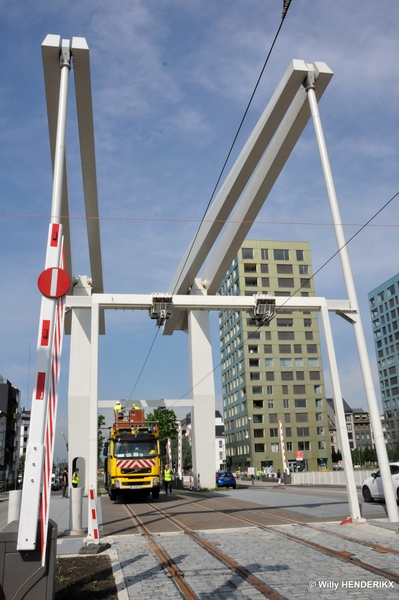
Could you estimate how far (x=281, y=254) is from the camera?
81750mm

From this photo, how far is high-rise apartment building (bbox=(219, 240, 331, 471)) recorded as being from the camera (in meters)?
76.2

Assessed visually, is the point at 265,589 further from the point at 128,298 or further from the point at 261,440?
the point at 261,440

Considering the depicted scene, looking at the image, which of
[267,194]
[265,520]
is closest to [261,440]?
[267,194]

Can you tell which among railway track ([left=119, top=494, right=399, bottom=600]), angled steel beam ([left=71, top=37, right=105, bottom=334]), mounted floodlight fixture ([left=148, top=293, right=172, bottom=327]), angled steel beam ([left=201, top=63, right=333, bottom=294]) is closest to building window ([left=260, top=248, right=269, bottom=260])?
angled steel beam ([left=71, top=37, right=105, bottom=334])

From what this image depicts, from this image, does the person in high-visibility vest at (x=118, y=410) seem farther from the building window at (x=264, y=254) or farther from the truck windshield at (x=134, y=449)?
the building window at (x=264, y=254)

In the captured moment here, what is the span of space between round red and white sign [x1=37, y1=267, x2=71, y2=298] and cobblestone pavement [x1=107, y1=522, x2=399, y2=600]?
11.4ft

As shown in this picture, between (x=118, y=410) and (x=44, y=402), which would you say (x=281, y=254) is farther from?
(x=44, y=402)

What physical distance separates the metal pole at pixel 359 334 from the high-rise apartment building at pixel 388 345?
81.6 m

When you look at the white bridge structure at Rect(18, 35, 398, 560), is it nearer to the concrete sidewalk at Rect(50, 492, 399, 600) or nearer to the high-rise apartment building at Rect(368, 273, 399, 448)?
the concrete sidewalk at Rect(50, 492, 399, 600)

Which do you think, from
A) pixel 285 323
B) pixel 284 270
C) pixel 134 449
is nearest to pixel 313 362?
pixel 285 323

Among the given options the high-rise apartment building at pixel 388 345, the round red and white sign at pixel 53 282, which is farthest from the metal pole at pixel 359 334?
the high-rise apartment building at pixel 388 345

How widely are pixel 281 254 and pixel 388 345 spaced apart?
28151 mm

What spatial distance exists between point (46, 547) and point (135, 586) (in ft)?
6.67

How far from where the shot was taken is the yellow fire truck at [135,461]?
20469 millimetres
